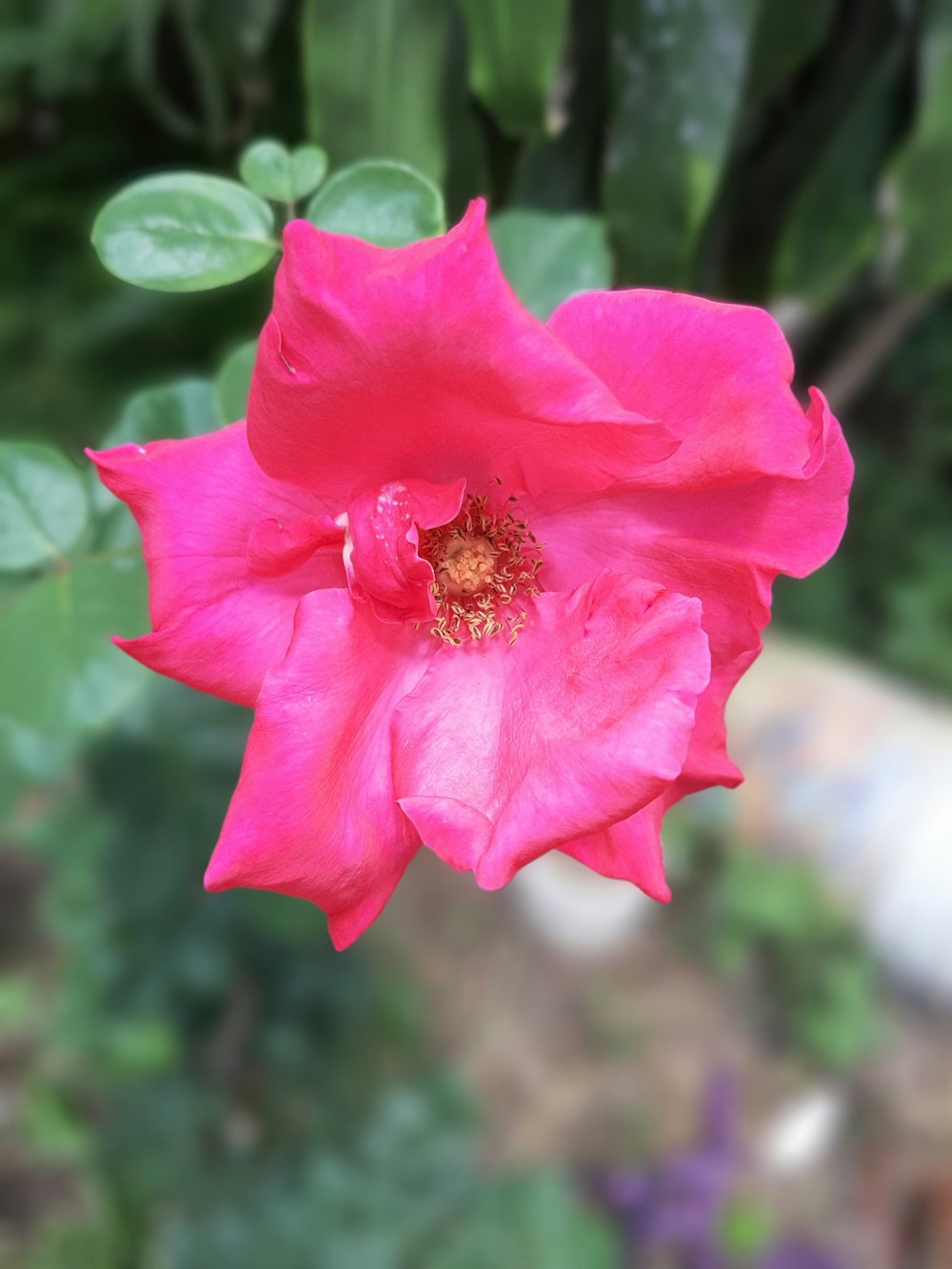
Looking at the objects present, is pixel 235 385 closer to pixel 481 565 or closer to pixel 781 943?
pixel 481 565

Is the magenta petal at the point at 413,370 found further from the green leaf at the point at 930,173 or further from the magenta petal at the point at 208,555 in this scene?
the green leaf at the point at 930,173

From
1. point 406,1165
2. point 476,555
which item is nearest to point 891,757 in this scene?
point 406,1165

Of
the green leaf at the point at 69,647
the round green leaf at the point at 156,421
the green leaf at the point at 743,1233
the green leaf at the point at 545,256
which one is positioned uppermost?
the green leaf at the point at 545,256

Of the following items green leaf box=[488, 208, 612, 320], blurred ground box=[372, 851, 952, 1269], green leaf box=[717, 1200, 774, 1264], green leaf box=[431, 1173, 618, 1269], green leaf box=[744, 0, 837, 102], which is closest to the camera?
green leaf box=[488, 208, 612, 320]

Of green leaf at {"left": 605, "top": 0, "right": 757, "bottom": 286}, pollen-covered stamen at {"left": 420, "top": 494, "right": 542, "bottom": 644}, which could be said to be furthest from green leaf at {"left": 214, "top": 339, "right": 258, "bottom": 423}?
green leaf at {"left": 605, "top": 0, "right": 757, "bottom": 286}

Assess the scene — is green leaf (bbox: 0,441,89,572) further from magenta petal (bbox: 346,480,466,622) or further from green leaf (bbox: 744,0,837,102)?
green leaf (bbox: 744,0,837,102)

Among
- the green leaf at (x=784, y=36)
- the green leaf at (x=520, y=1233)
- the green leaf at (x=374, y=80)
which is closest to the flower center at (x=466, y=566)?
the green leaf at (x=374, y=80)

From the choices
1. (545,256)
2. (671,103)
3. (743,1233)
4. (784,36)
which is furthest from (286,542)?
(743,1233)
